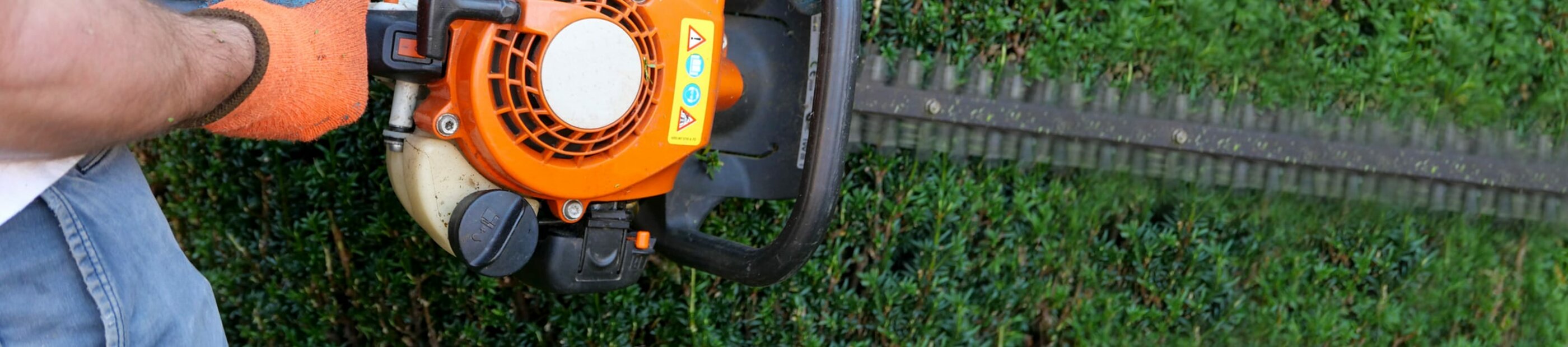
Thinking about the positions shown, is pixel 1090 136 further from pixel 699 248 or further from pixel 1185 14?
pixel 699 248

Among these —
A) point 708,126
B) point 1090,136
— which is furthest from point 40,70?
point 1090,136

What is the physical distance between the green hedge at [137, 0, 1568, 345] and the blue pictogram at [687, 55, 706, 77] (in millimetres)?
730

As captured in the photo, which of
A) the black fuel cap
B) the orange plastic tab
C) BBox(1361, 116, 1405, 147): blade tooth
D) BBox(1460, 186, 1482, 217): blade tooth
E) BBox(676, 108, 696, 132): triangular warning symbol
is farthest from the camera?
BBox(1460, 186, 1482, 217): blade tooth

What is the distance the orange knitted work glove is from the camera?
4.44 ft

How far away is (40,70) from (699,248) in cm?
104

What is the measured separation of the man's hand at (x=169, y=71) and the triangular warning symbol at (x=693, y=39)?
44cm

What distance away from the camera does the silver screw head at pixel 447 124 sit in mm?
1575

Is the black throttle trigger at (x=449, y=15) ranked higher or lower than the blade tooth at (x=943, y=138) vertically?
higher

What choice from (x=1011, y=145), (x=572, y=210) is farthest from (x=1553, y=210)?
(x=572, y=210)

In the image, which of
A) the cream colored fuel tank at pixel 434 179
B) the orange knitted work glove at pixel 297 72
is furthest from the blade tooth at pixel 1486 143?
the orange knitted work glove at pixel 297 72

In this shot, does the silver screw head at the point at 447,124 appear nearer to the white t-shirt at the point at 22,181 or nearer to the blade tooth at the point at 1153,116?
the white t-shirt at the point at 22,181

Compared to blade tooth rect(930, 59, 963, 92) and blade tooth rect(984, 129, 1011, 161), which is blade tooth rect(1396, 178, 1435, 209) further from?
blade tooth rect(930, 59, 963, 92)

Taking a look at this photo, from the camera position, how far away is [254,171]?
244 cm

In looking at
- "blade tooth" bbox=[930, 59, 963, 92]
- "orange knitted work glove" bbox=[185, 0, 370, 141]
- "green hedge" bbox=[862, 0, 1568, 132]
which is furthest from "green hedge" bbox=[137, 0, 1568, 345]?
"orange knitted work glove" bbox=[185, 0, 370, 141]
